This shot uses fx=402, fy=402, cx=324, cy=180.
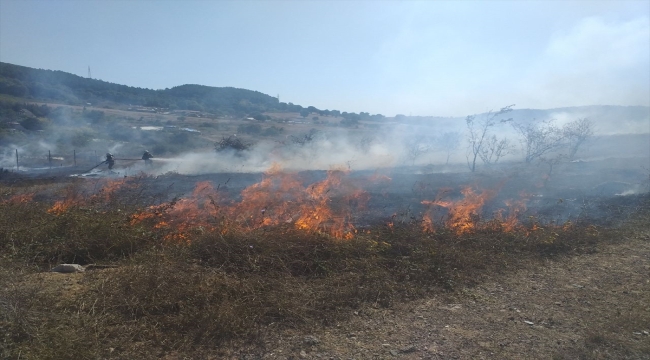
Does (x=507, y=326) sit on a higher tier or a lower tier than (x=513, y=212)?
lower

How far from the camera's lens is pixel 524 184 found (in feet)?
50.7

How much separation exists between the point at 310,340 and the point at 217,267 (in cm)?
208

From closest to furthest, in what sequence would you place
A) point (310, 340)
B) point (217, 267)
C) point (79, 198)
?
point (310, 340), point (217, 267), point (79, 198)

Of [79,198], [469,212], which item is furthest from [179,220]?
[469,212]

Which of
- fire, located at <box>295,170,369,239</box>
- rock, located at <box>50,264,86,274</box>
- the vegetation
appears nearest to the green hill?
the vegetation

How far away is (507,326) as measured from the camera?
185 inches

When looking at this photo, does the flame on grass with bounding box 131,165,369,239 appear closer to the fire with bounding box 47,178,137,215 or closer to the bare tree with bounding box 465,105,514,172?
the fire with bounding box 47,178,137,215

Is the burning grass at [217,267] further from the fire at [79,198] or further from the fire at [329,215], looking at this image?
the fire at [79,198]

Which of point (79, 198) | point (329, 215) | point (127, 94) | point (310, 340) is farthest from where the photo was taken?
point (127, 94)

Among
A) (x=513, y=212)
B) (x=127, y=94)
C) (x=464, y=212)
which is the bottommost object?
(x=513, y=212)

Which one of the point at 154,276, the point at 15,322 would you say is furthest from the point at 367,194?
the point at 15,322

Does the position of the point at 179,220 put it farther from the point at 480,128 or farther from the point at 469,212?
the point at 480,128

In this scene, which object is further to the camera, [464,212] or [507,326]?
[464,212]

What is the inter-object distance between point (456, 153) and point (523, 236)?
27.3m
